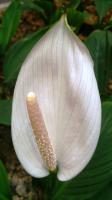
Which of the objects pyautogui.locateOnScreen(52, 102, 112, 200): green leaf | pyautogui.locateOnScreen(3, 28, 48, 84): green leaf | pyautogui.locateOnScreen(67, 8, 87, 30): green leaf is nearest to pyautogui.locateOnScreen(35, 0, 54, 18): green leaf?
pyautogui.locateOnScreen(67, 8, 87, 30): green leaf

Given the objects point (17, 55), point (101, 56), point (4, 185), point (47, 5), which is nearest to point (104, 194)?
point (4, 185)

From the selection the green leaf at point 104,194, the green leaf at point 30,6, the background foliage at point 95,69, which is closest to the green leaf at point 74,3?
the background foliage at point 95,69

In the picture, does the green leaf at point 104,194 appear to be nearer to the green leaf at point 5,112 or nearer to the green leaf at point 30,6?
the green leaf at point 5,112

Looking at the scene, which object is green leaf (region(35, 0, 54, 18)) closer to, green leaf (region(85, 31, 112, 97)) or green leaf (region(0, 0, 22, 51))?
green leaf (region(0, 0, 22, 51))

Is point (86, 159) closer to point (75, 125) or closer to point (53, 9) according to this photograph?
point (75, 125)

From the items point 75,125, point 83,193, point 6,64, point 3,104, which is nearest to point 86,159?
point 75,125

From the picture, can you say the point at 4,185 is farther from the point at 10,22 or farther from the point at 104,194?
the point at 10,22
